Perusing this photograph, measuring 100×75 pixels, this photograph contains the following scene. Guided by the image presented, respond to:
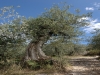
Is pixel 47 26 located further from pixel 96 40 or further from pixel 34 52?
pixel 96 40

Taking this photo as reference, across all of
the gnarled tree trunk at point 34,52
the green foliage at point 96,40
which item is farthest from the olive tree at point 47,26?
the green foliage at point 96,40

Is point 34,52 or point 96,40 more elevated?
point 96,40

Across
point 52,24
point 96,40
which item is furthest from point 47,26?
point 96,40

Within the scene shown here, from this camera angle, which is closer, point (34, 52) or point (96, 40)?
point (34, 52)

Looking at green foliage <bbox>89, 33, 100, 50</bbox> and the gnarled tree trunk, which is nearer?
the gnarled tree trunk

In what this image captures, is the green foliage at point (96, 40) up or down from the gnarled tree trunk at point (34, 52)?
up

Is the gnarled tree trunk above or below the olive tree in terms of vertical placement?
below

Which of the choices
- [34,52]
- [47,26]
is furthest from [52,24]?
[34,52]

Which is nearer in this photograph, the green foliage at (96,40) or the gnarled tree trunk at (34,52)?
the gnarled tree trunk at (34,52)

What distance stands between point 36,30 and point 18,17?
2091 millimetres

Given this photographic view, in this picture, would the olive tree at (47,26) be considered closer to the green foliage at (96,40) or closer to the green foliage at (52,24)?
the green foliage at (52,24)

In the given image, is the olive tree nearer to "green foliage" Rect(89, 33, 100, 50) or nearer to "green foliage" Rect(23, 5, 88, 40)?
"green foliage" Rect(23, 5, 88, 40)

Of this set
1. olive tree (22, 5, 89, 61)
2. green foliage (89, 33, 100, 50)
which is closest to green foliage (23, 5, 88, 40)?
olive tree (22, 5, 89, 61)

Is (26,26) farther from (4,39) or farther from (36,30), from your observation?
(4,39)
